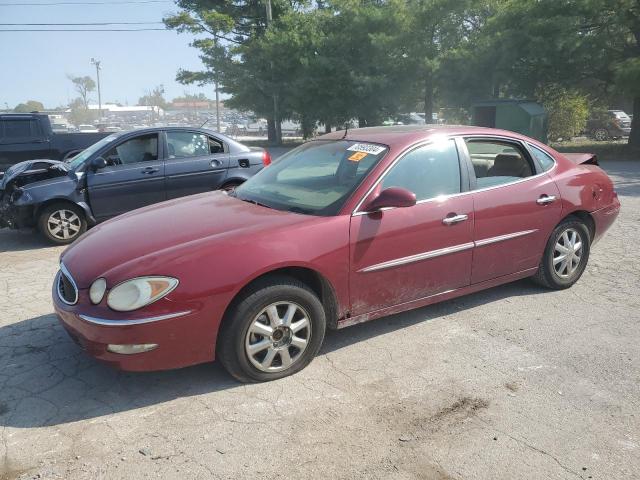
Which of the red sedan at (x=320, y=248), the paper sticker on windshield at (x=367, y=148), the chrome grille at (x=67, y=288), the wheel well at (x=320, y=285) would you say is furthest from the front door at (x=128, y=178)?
the wheel well at (x=320, y=285)

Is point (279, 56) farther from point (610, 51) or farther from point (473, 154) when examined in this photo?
point (473, 154)

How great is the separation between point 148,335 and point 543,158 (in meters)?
3.73

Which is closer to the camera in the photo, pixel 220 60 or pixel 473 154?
pixel 473 154

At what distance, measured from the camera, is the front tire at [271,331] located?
126 inches

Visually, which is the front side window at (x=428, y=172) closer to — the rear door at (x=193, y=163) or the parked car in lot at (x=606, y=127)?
the rear door at (x=193, y=163)

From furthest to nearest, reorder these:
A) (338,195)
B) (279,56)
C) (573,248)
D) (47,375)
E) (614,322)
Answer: (279,56)
(573,248)
(614,322)
(338,195)
(47,375)

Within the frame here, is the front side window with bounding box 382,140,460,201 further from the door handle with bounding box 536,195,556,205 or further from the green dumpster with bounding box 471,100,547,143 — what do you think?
the green dumpster with bounding box 471,100,547,143

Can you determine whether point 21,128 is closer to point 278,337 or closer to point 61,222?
point 61,222

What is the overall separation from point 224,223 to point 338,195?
32.1 inches

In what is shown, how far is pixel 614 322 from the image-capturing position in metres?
4.28

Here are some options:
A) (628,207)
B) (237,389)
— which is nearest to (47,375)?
(237,389)

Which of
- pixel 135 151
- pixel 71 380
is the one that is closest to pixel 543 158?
pixel 71 380

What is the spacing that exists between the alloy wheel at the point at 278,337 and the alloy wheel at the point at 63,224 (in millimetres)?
4817

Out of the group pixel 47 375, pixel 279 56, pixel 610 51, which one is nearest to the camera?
pixel 47 375
